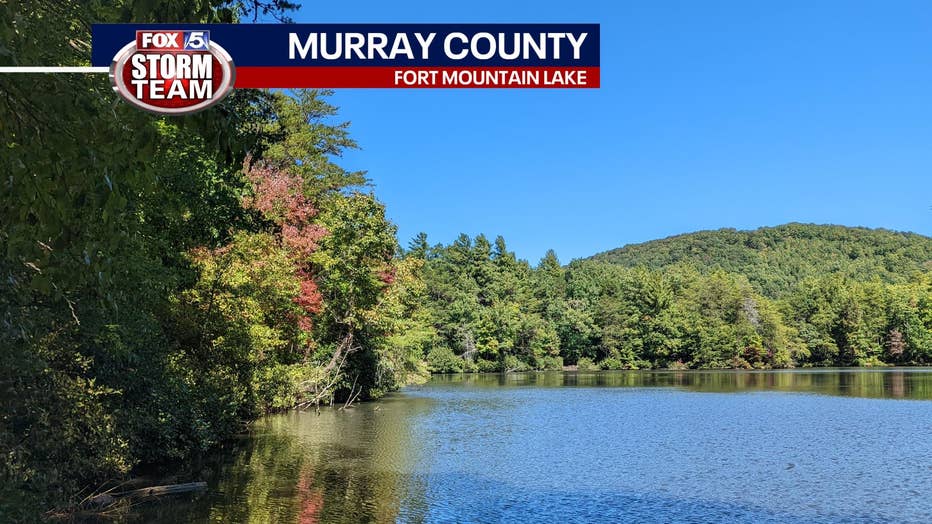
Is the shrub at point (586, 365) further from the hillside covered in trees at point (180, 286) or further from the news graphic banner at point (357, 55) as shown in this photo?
the news graphic banner at point (357, 55)

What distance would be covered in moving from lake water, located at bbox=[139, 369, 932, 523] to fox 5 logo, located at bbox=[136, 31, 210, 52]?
37.1 ft

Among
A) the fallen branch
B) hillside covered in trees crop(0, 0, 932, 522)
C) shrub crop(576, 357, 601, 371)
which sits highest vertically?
hillside covered in trees crop(0, 0, 932, 522)

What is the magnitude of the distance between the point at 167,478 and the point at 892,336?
106 m

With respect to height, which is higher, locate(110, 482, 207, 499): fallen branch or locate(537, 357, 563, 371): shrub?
locate(110, 482, 207, 499): fallen branch

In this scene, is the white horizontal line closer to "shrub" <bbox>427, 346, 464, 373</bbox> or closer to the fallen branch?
the fallen branch

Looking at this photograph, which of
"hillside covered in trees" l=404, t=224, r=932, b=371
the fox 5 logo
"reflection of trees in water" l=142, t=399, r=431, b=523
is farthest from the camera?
"hillside covered in trees" l=404, t=224, r=932, b=371

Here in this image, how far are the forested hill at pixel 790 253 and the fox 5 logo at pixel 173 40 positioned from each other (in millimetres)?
117024

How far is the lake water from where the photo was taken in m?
14.5

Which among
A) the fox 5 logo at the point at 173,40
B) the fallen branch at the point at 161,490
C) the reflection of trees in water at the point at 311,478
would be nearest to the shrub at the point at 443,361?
the reflection of trees in water at the point at 311,478

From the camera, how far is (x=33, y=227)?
170 inches

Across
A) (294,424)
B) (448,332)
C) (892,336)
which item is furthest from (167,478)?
(892,336)

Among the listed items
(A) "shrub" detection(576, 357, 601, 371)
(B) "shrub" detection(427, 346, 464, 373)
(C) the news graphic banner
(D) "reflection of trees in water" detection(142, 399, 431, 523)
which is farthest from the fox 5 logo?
(A) "shrub" detection(576, 357, 601, 371)

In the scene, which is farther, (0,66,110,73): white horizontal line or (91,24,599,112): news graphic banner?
(91,24,599,112): news graphic banner

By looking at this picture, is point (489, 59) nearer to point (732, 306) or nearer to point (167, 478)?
point (167, 478)
